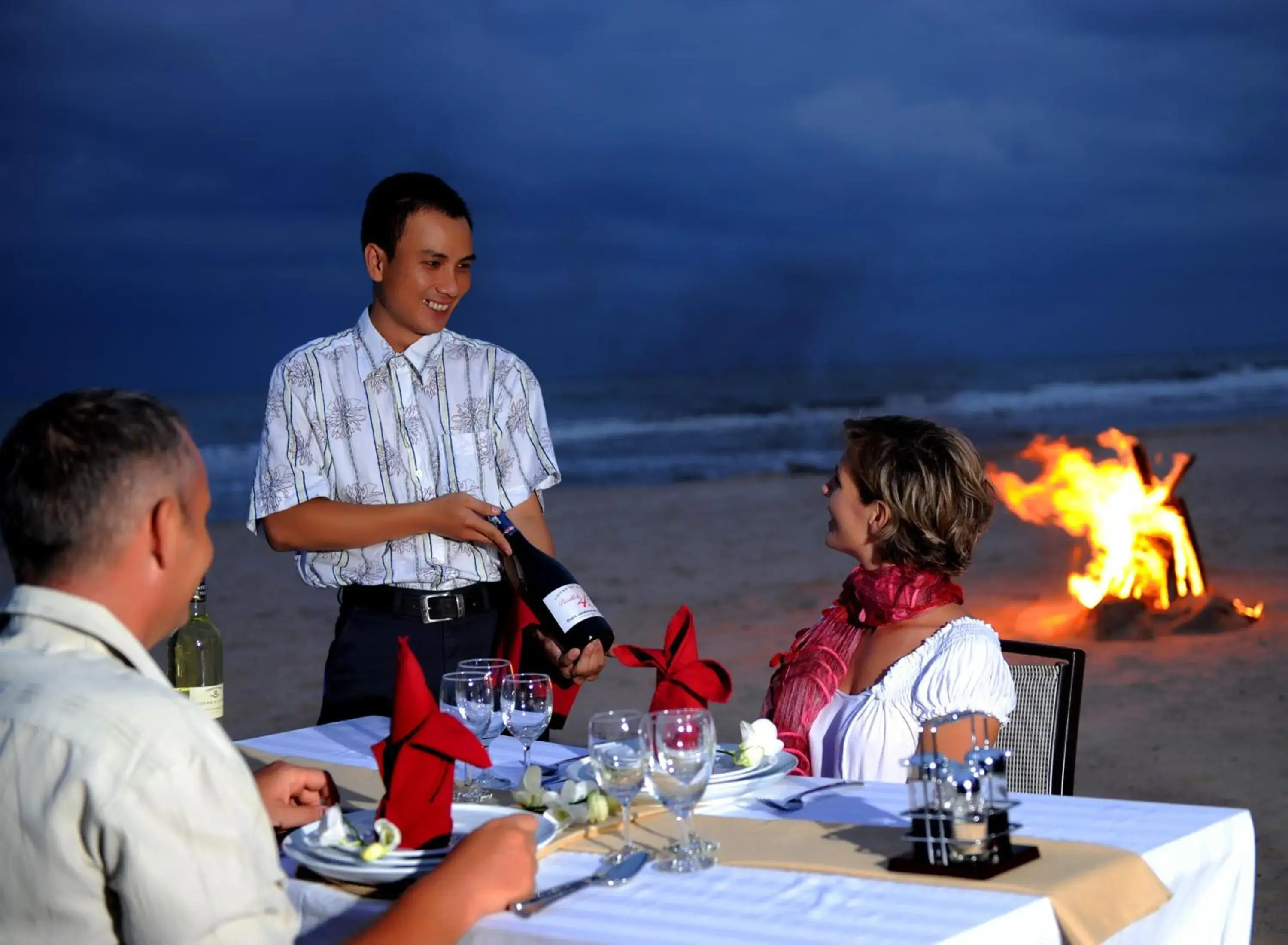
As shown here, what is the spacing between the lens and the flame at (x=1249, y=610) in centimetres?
848

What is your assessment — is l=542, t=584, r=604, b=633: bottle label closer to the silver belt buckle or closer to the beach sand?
the silver belt buckle

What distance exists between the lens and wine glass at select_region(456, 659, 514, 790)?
250 cm

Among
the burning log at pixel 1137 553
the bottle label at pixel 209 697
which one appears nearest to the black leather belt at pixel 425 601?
the bottle label at pixel 209 697

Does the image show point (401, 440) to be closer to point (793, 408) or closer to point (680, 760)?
point (680, 760)

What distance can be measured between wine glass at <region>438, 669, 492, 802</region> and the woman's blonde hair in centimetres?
90

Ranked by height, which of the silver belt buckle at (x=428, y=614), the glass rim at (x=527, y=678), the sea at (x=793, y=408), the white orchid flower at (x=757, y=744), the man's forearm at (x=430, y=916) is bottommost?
the man's forearm at (x=430, y=916)

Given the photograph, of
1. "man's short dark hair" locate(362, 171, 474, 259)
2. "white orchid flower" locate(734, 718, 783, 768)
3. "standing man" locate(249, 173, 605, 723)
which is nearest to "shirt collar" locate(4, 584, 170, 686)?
"white orchid flower" locate(734, 718, 783, 768)

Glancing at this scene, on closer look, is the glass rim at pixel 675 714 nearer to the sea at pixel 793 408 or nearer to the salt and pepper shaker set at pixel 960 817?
the salt and pepper shaker set at pixel 960 817

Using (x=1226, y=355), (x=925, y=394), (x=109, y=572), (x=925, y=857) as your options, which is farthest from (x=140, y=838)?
(x=1226, y=355)

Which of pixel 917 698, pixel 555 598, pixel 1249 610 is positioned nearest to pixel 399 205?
pixel 555 598

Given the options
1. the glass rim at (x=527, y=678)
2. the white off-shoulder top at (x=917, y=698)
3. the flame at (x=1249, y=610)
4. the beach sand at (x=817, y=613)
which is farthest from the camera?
the flame at (x=1249, y=610)

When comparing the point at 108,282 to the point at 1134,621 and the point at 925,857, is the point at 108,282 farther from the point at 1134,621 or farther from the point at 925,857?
the point at 925,857

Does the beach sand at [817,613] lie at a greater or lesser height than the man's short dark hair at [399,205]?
lesser

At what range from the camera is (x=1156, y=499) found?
26.0 ft
